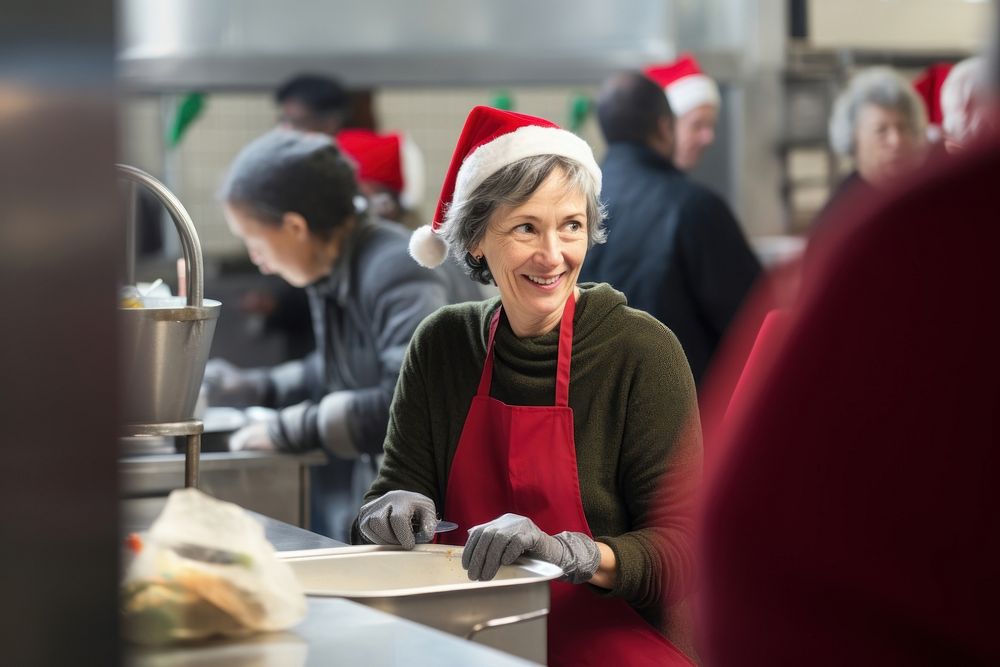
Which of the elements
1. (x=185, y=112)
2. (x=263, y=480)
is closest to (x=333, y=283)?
(x=263, y=480)

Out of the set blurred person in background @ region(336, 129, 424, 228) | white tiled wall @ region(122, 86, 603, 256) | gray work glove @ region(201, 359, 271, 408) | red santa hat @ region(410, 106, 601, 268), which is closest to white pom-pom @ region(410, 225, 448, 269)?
red santa hat @ region(410, 106, 601, 268)

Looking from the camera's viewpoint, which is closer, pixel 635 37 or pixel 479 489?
pixel 479 489

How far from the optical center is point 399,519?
1.72 metres

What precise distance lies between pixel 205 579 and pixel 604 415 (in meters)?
0.70

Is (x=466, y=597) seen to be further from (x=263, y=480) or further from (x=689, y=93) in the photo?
(x=689, y=93)

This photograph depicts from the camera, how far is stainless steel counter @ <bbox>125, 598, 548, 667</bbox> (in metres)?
1.21

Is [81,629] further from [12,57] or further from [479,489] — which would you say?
[479,489]

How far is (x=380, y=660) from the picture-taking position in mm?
1229

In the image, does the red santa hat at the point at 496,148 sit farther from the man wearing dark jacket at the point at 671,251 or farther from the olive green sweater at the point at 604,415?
the man wearing dark jacket at the point at 671,251

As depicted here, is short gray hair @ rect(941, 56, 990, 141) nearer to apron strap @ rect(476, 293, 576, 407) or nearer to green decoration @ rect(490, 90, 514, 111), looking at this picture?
green decoration @ rect(490, 90, 514, 111)

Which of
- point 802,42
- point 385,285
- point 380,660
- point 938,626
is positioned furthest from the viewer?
point 802,42

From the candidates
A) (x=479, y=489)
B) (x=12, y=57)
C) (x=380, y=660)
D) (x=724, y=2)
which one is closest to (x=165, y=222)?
(x=724, y=2)

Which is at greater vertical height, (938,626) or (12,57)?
(12,57)

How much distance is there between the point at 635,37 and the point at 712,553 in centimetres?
357
